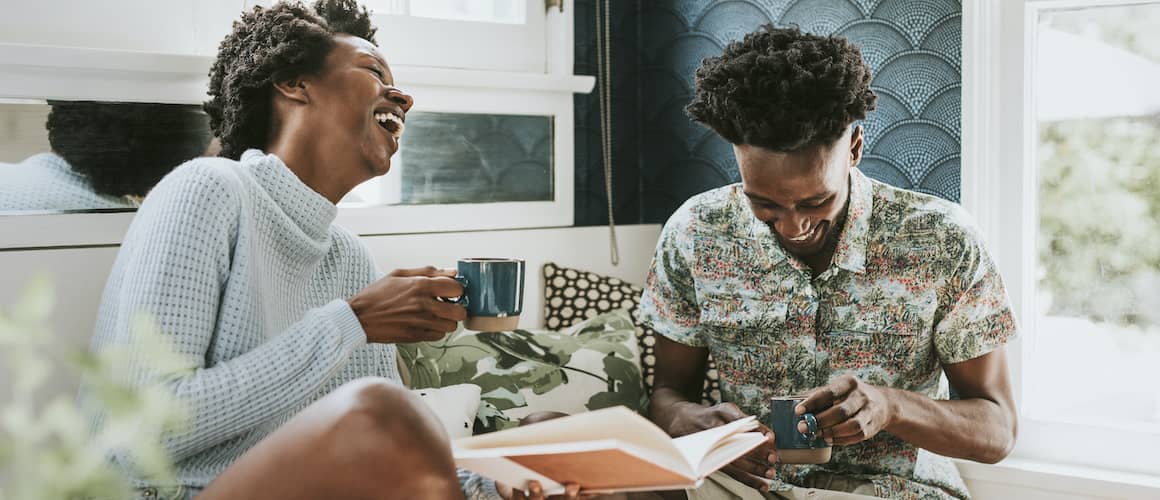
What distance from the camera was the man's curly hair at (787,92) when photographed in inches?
64.4

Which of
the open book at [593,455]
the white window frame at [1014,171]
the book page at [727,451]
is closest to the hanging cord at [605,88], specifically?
the white window frame at [1014,171]

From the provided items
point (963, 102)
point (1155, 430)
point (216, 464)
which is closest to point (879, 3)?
point (963, 102)

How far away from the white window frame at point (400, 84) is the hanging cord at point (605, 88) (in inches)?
4.5

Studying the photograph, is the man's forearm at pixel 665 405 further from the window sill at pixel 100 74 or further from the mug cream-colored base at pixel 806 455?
the window sill at pixel 100 74

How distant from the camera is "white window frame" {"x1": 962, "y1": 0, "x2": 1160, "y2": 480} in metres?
2.17

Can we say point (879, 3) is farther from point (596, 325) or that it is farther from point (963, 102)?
point (596, 325)

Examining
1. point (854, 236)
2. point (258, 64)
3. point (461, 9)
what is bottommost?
point (854, 236)

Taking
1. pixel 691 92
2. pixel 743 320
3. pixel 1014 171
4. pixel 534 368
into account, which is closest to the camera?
pixel 743 320

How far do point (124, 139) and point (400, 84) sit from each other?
2.06 feet

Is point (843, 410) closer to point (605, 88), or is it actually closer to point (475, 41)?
point (475, 41)

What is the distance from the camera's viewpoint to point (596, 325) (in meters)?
2.27

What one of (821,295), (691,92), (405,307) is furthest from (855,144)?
(691,92)

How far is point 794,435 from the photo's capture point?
4.77ft

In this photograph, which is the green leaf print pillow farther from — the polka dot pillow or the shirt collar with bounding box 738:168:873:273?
the shirt collar with bounding box 738:168:873:273
